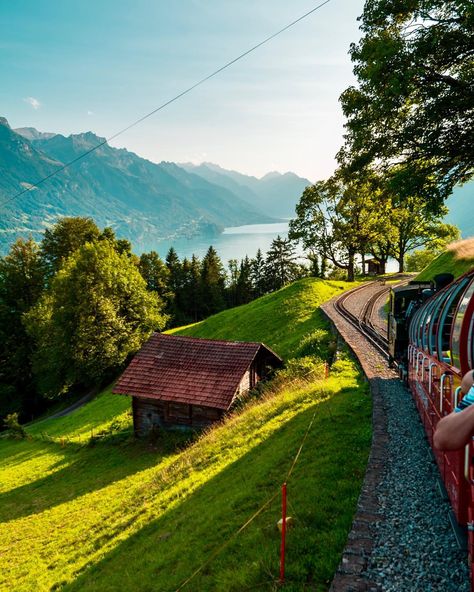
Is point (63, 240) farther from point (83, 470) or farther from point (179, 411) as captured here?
point (83, 470)

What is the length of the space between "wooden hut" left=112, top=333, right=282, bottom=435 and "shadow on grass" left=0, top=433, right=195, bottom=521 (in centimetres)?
144

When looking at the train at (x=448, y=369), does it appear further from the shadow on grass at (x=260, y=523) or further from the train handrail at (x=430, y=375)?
the shadow on grass at (x=260, y=523)

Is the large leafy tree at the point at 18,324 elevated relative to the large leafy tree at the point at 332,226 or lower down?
lower down

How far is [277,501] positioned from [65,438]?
24433 millimetres

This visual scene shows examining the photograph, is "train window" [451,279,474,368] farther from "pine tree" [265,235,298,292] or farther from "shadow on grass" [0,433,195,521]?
"pine tree" [265,235,298,292]

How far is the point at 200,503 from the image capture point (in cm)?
1121

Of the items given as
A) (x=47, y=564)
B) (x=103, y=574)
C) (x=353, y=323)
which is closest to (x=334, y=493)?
(x=103, y=574)

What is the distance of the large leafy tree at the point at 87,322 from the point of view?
39.4 m

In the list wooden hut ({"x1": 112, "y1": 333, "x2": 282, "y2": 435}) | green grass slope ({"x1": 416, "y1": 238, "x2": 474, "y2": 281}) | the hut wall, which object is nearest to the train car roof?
wooden hut ({"x1": 112, "y1": 333, "x2": 282, "y2": 435})

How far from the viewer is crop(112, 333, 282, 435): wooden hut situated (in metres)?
23.0

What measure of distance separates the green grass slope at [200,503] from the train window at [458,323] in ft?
12.1

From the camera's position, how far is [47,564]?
A: 12539mm

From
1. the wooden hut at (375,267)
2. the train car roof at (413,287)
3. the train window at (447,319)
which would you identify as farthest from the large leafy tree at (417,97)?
the wooden hut at (375,267)

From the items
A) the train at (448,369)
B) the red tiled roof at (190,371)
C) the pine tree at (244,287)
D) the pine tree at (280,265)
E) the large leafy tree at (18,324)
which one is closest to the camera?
the train at (448,369)
